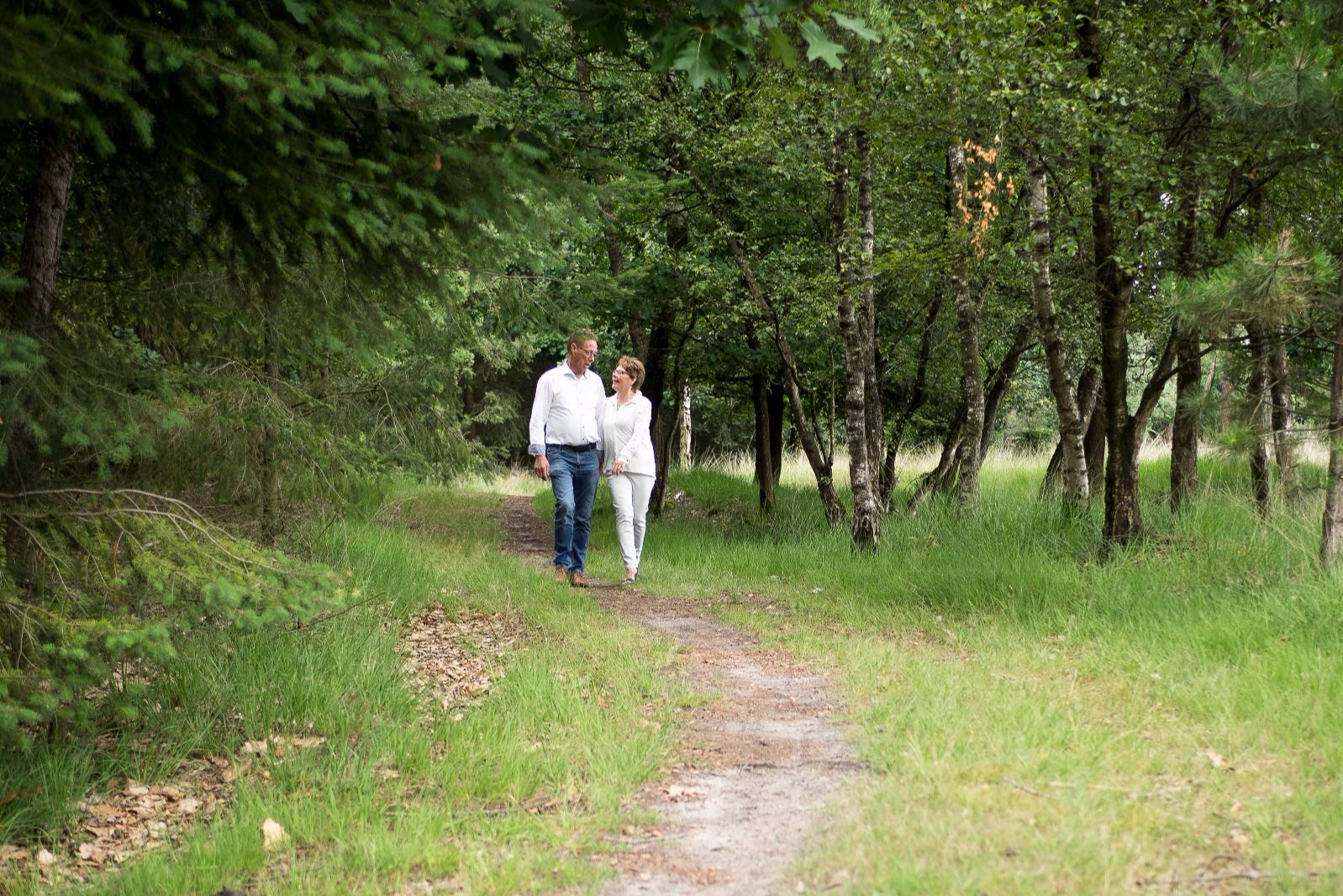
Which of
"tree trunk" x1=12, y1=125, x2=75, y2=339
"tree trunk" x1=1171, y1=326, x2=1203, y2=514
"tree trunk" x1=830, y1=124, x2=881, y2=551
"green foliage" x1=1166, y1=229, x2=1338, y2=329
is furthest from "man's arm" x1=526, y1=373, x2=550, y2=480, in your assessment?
"green foliage" x1=1166, y1=229, x2=1338, y2=329

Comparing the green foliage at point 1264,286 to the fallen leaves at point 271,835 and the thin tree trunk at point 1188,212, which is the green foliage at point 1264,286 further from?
the fallen leaves at point 271,835

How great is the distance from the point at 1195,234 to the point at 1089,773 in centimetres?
612

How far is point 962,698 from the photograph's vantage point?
5.41m

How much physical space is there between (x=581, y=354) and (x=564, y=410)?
0.54m

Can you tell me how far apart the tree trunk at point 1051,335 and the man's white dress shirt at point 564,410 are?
3.89 m

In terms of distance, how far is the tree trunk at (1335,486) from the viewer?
6797 mm

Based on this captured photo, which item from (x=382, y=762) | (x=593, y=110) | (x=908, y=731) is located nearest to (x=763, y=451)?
(x=593, y=110)

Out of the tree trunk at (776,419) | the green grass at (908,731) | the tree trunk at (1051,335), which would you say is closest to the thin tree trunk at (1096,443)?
the tree trunk at (776,419)

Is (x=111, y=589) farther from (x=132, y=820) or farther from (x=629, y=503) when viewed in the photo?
(x=629, y=503)

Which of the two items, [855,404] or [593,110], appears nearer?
[855,404]

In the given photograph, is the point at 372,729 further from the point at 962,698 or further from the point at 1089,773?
the point at 1089,773

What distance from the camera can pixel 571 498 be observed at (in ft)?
33.0

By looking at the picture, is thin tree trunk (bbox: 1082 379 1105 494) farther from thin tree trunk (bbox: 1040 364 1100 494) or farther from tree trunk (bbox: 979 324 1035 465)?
tree trunk (bbox: 979 324 1035 465)

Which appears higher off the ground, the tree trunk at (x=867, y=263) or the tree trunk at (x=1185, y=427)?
the tree trunk at (x=867, y=263)
